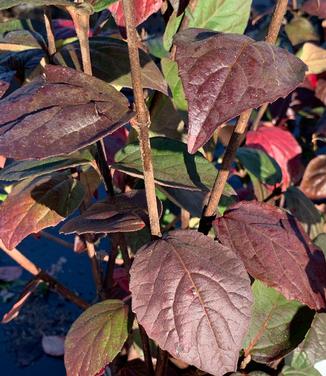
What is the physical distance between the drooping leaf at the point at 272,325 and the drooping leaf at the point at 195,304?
9.7 inches

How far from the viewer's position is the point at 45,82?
56 cm

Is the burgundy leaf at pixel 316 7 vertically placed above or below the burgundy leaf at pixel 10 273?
→ above

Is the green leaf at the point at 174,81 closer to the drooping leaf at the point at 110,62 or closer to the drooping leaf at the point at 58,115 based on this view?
the drooping leaf at the point at 110,62

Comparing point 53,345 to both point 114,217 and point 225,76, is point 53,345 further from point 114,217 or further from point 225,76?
point 225,76

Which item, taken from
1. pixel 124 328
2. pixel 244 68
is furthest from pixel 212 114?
pixel 124 328

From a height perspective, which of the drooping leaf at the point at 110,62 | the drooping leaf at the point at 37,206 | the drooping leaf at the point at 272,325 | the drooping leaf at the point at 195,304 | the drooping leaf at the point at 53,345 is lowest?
the drooping leaf at the point at 53,345

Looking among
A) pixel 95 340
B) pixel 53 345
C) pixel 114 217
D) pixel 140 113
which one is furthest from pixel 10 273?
pixel 140 113

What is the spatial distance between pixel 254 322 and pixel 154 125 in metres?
0.36

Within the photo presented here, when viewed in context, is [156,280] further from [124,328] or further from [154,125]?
[154,125]

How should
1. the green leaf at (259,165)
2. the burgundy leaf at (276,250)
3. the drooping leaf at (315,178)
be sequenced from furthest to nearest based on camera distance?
the drooping leaf at (315,178)
the green leaf at (259,165)
the burgundy leaf at (276,250)

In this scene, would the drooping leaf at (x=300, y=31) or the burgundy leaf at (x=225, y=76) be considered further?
the drooping leaf at (x=300, y=31)

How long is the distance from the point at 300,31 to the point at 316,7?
0.22m

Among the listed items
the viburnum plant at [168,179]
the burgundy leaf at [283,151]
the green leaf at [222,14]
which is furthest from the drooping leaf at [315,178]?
the green leaf at [222,14]

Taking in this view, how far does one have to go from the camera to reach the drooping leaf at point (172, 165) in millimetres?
675
